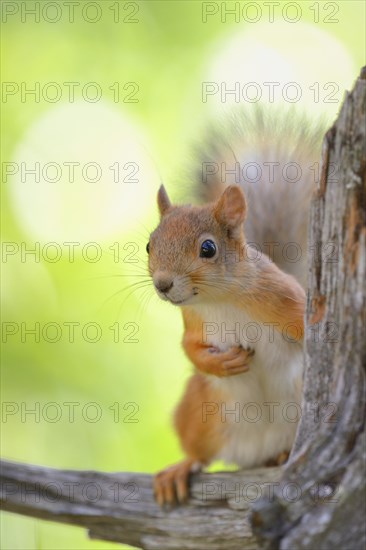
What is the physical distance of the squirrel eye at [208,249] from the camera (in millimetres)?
2223

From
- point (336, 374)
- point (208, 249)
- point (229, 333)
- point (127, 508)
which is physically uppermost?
point (208, 249)

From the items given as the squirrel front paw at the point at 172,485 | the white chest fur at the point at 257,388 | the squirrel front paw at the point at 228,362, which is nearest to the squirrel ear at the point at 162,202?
the white chest fur at the point at 257,388

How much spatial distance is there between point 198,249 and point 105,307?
4.70ft

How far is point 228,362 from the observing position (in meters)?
2.30

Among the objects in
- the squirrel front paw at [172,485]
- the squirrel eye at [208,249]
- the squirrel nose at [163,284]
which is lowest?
the squirrel front paw at [172,485]

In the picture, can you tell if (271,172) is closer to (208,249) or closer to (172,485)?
(208,249)

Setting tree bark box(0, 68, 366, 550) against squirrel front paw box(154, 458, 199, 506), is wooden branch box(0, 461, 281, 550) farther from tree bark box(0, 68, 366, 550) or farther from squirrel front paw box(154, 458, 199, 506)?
tree bark box(0, 68, 366, 550)

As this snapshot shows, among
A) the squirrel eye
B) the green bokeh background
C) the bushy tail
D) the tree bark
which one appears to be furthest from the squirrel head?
the green bokeh background

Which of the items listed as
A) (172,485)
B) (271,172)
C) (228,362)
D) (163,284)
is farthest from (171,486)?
(271,172)

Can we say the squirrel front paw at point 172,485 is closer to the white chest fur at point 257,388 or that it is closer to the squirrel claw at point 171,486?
the squirrel claw at point 171,486

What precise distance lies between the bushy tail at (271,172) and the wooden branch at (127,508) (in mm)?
812

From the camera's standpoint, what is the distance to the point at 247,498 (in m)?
1.96

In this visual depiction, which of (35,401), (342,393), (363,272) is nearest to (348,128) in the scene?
(363,272)

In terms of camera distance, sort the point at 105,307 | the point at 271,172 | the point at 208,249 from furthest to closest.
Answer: the point at 105,307, the point at 271,172, the point at 208,249
